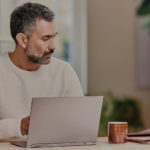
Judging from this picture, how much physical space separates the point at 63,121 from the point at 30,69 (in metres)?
0.75

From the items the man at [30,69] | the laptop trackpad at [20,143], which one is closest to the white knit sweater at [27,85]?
the man at [30,69]

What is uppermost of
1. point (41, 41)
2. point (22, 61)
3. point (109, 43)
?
point (109, 43)

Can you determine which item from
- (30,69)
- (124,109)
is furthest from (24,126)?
(124,109)

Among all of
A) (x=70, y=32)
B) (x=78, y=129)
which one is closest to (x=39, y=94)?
(x=78, y=129)

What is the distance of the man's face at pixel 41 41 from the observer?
270cm

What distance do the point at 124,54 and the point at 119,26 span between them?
0.28m

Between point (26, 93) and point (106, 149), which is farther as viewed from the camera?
point (26, 93)

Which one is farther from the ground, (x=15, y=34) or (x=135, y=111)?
(x=15, y=34)

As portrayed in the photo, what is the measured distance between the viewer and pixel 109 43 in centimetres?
475

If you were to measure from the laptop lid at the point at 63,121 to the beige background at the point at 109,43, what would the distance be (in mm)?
2553

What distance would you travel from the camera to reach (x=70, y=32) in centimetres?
461

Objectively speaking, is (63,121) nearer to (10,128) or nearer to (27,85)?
(10,128)

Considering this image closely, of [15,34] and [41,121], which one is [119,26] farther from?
[41,121]

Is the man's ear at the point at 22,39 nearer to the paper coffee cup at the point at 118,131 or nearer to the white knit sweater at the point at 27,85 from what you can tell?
the white knit sweater at the point at 27,85
